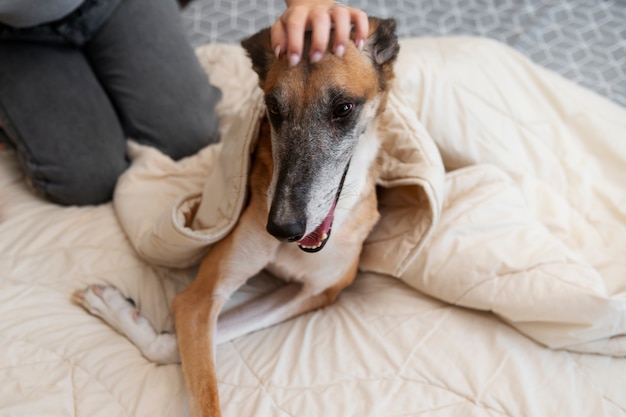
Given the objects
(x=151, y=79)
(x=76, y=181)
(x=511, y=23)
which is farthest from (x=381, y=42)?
(x=511, y=23)

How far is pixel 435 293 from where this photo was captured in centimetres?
161

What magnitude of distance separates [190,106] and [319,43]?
105 cm

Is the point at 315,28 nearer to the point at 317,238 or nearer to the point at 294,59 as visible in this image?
the point at 294,59

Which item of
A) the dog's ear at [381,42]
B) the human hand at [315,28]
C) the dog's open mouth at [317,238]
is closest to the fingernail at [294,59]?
the human hand at [315,28]

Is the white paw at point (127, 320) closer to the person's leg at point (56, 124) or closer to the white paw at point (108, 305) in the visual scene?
the white paw at point (108, 305)

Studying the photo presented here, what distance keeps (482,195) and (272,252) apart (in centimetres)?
72

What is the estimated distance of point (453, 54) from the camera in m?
2.06

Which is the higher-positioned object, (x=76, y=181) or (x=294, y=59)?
(x=294, y=59)

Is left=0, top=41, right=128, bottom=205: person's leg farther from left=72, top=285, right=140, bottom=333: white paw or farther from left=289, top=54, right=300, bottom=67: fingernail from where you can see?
left=289, top=54, right=300, bottom=67: fingernail

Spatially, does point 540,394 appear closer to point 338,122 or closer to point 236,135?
point 338,122

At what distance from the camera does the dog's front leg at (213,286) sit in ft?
4.71

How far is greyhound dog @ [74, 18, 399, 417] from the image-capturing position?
1.25 metres

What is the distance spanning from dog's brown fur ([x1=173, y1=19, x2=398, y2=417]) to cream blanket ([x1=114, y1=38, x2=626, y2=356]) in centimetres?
7

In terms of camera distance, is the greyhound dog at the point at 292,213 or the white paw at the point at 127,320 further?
the white paw at the point at 127,320
